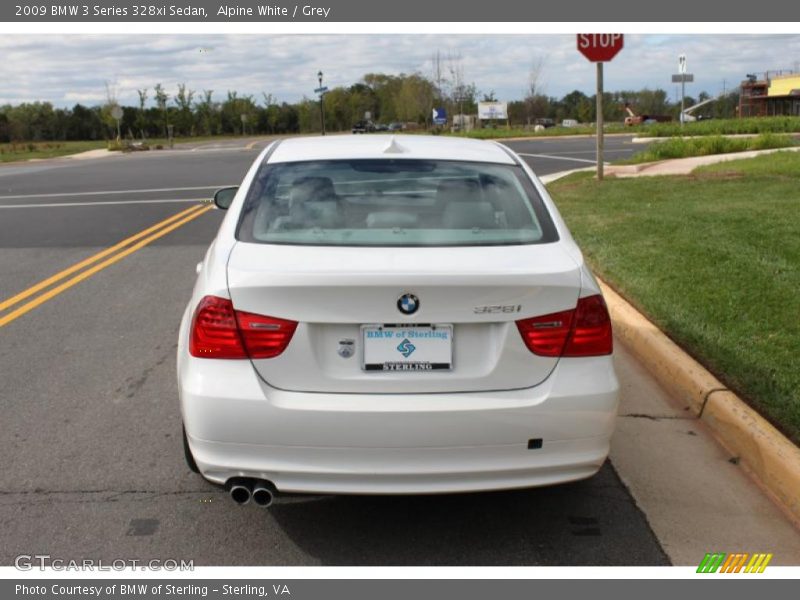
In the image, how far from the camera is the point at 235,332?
318 centimetres

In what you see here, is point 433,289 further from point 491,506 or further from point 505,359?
point 491,506

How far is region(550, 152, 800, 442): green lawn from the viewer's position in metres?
5.18

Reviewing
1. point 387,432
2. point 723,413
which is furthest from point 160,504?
point 723,413

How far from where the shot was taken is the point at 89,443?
457 centimetres

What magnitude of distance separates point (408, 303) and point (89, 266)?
7.34 meters

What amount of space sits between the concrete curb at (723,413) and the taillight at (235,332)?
2.42 m

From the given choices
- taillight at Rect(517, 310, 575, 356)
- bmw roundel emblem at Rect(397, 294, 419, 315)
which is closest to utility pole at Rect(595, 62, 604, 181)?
taillight at Rect(517, 310, 575, 356)

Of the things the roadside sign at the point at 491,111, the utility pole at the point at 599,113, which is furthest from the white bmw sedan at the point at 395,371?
the roadside sign at the point at 491,111

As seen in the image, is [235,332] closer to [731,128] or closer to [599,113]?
[599,113]

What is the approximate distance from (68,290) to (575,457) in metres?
6.35

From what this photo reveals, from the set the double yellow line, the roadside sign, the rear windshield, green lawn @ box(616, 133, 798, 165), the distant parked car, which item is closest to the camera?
the rear windshield

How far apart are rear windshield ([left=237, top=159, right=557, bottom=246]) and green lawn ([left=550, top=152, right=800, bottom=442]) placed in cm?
188

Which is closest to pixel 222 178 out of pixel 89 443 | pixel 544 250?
pixel 89 443

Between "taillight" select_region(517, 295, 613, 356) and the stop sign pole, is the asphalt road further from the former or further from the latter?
the stop sign pole
